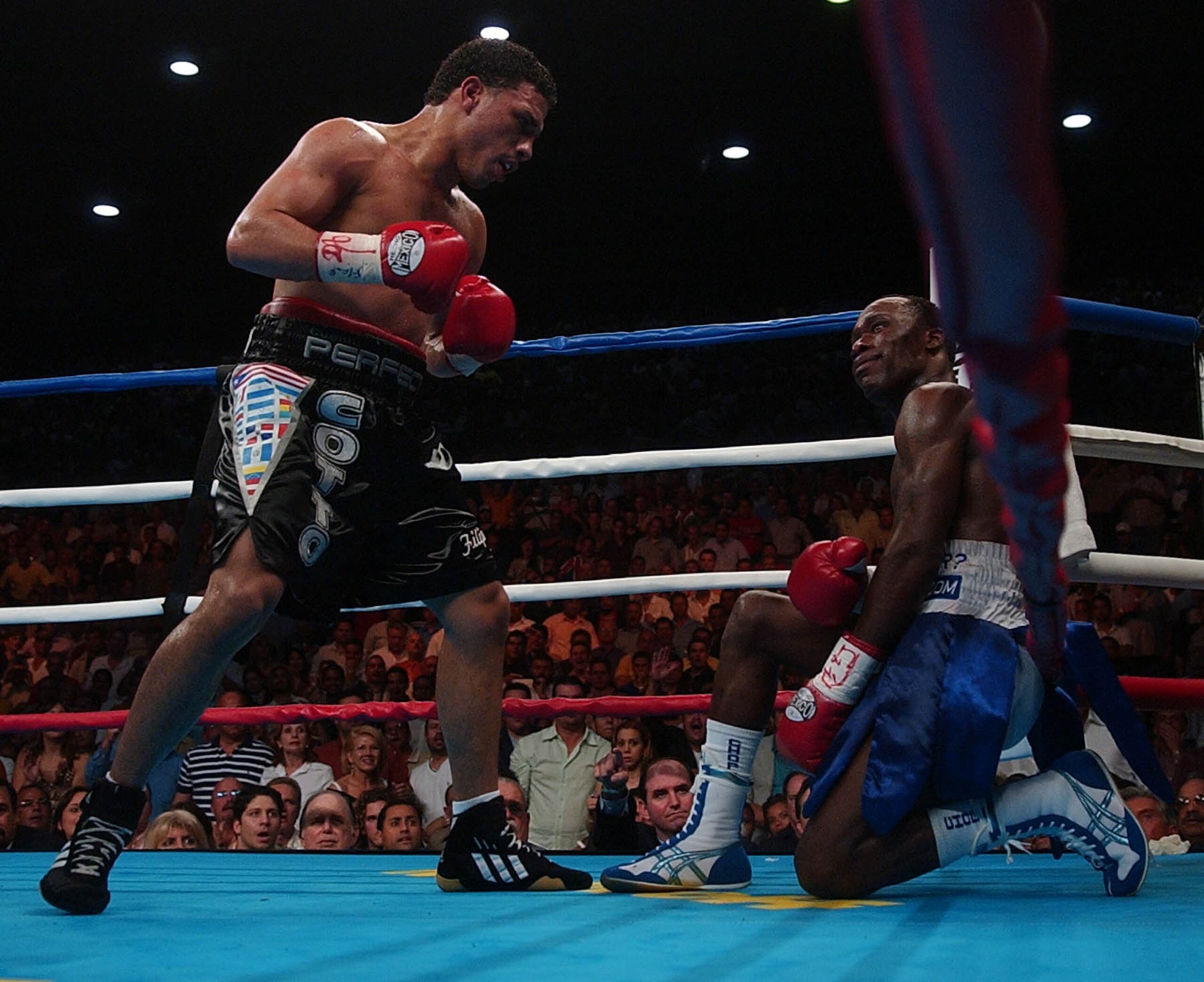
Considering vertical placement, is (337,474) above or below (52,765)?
above

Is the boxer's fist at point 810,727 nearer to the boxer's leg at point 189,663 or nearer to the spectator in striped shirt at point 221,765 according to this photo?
the boxer's leg at point 189,663

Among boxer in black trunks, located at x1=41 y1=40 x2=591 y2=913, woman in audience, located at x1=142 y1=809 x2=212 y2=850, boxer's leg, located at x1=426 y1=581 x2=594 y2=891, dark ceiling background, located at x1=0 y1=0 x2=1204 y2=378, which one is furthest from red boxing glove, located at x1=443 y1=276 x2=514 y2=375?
dark ceiling background, located at x1=0 y1=0 x2=1204 y2=378

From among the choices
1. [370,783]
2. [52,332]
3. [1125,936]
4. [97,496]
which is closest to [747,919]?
[1125,936]

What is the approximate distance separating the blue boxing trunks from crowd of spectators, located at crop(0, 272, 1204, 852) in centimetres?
84

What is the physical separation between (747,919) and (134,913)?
632 millimetres

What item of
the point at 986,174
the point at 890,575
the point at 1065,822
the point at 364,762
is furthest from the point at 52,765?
the point at 986,174

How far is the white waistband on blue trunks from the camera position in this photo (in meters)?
1.45

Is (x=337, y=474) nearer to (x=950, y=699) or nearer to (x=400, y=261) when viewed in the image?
(x=400, y=261)

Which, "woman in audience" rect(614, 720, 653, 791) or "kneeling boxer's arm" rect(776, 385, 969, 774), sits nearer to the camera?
"kneeling boxer's arm" rect(776, 385, 969, 774)

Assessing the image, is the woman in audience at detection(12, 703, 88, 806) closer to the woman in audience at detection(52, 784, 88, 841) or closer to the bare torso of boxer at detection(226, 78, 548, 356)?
the woman in audience at detection(52, 784, 88, 841)

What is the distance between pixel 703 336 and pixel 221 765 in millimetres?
1882

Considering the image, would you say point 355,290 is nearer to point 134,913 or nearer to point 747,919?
point 134,913

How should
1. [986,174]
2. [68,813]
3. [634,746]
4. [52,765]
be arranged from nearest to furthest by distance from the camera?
[986,174]
[68,813]
[634,746]
[52,765]

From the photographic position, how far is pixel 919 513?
146cm
